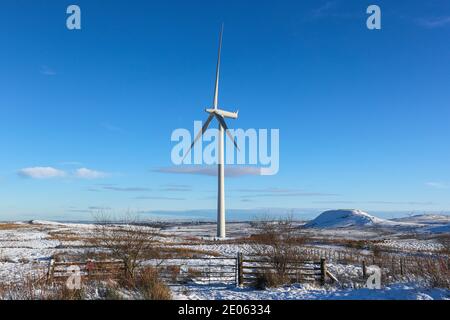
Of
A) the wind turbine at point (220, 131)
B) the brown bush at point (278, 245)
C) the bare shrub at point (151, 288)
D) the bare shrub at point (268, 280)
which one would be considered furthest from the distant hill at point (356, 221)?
the bare shrub at point (151, 288)

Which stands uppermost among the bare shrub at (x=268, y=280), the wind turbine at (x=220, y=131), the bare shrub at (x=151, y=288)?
the wind turbine at (x=220, y=131)

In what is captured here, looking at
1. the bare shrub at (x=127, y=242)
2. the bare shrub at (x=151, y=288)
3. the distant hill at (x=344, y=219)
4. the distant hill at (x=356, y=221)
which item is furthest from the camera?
the distant hill at (x=344, y=219)

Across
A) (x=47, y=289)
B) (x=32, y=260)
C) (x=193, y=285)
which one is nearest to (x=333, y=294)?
(x=193, y=285)

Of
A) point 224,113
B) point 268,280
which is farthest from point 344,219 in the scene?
point 268,280

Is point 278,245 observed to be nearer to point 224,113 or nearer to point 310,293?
point 310,293

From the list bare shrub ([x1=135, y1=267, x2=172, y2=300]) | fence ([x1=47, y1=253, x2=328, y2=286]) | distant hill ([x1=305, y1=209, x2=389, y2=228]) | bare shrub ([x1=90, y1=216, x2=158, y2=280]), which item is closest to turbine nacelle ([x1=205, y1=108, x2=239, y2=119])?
fence ([x1=47, y1=253, x2=328, y2=286])

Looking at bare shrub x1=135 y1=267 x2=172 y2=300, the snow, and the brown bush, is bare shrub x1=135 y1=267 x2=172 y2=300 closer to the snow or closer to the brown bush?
the snow

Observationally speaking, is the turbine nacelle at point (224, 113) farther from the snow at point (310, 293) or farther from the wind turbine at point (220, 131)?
the snow at point (310, 293)

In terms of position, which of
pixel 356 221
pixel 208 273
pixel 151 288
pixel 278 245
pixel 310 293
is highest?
pixel 278 245

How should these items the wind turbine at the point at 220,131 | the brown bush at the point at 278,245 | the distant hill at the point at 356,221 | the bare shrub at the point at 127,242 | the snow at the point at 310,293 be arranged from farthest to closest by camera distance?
the distant hill at the point at 356,221
the wind turbine at the point at 220,131
the brown bush at the point at 278,245
the bare shrub at the point at 127,242
the snow at the point at 310,293

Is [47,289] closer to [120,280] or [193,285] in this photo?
[120,280]

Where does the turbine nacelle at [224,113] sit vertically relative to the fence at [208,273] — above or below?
above
